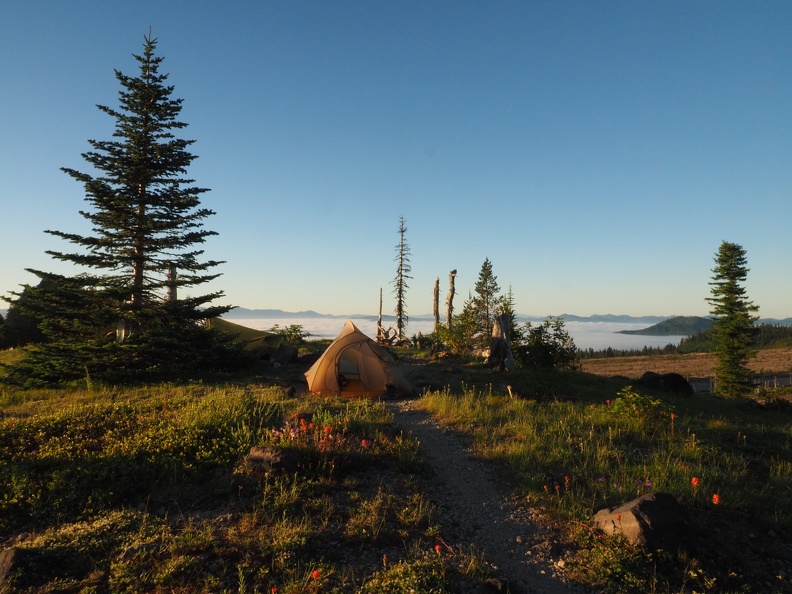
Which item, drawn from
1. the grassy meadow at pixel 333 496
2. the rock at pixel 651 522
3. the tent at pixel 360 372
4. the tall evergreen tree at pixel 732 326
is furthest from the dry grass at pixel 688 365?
the rock at pixel 651 522

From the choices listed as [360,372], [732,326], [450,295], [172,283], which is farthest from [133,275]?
[732,326]

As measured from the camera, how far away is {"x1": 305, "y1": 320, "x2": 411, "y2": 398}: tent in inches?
590

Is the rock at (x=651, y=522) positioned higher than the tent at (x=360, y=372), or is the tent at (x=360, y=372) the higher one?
the tent at (x=360, y=372)

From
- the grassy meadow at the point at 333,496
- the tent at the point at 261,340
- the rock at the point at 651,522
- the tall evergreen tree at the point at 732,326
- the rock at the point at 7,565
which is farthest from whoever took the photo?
the tall evergreen tree at the point at 732,326

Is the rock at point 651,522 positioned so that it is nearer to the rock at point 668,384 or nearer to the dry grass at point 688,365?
the rock at point 668,384

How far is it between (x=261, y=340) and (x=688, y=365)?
69.9 m

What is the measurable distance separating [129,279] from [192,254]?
2583mm

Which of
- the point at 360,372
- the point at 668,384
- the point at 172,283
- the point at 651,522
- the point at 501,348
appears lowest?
the point at 668,384

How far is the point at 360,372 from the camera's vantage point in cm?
1550

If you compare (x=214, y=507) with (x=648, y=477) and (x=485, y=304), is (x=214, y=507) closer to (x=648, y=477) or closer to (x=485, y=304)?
(x=648, y=477)

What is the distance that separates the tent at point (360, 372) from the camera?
15.0m

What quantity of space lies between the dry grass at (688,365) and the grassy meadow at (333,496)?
160 ft

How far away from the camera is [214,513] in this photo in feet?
18.7

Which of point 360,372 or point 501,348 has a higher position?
point 501,348
